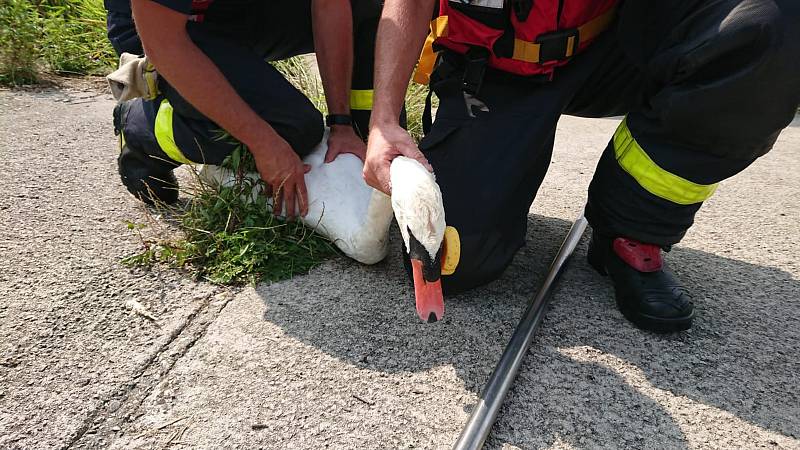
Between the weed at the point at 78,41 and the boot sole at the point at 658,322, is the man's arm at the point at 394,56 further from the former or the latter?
the weed at the point at 78,41

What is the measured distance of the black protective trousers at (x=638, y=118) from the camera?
148 centimetres

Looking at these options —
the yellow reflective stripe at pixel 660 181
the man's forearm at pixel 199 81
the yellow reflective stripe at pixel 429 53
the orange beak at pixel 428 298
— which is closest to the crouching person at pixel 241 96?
the man's forearm at pixel 199 81

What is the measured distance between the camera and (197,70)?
1.74 meters

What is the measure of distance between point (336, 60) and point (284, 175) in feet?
1.50

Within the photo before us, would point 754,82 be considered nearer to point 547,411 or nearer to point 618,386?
point 618,386

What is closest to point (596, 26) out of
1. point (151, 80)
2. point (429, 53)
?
point (429, 53)

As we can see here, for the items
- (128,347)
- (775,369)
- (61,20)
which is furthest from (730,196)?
(61,20)

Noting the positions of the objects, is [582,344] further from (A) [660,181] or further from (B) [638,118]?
(B) [638,118]

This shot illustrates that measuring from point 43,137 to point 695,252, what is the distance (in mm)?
2691

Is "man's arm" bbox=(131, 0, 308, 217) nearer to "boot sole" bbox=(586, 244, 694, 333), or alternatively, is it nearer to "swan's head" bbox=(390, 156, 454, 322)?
"swan's head" bbox=(390, 156, 454, 322)

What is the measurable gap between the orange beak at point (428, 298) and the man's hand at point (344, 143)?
2.60ft

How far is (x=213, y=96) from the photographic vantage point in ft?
5.88

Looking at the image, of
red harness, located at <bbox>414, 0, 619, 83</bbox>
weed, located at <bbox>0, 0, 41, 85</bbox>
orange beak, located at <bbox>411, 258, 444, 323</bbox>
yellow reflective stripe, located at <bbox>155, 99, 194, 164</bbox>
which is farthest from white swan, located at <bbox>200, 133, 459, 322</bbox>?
weed, located at <bbox>0, 0, 41, 85</bbox>

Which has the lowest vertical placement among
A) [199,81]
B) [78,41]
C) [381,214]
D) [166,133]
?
[78,41]
